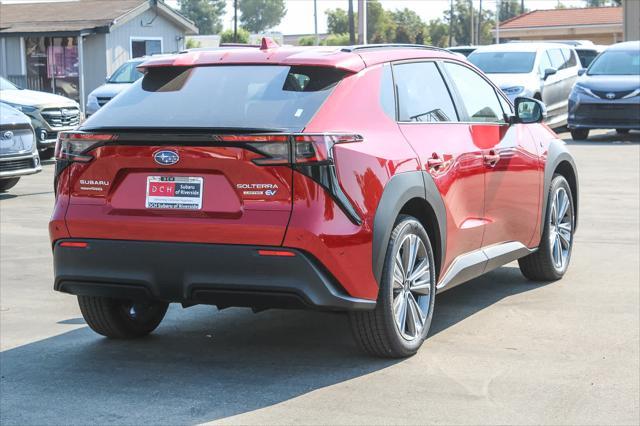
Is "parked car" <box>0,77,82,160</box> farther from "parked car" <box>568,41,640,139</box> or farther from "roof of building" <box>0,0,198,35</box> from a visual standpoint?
"roof of building" <box>0,0,198,35</box>

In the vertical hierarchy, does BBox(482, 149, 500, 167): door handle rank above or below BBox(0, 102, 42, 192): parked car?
above

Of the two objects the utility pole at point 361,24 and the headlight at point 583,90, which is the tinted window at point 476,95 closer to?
the headlight at point 583,90

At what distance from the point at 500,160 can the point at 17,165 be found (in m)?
8.87

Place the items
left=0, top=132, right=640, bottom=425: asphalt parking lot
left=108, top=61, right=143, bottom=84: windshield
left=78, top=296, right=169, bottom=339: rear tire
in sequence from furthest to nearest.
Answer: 1. left=108, top=61, right=143, bottom=84: windshield
2. left=78, top=296, right=169, bottom=339: rear tire
3. left=0, top=132, right=640, bottom=425: asphalt parking lot

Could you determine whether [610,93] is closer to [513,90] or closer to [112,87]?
[513,90]

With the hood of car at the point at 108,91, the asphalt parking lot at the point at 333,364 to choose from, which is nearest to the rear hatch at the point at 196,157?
the asphalt parking lot at the point at 333,364

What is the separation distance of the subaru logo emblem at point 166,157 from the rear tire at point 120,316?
1172mm

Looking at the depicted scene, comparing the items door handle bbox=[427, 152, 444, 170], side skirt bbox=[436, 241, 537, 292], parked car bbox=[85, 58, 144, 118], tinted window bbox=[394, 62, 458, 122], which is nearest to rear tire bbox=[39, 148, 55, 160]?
parked car bbox=[85, 58, 144, 118]

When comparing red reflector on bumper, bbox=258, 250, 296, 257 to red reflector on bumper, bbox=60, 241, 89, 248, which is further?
red reflector on bumper, bbox=60, 241, 89, 248

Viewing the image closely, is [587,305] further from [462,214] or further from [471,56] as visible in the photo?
[471,56]

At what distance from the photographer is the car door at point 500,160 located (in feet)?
24.9

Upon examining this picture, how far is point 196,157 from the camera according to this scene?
593 cm

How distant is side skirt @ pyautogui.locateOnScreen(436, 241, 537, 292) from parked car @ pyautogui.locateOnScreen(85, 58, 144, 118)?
19.8 metres

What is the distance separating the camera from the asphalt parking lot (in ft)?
18.2
